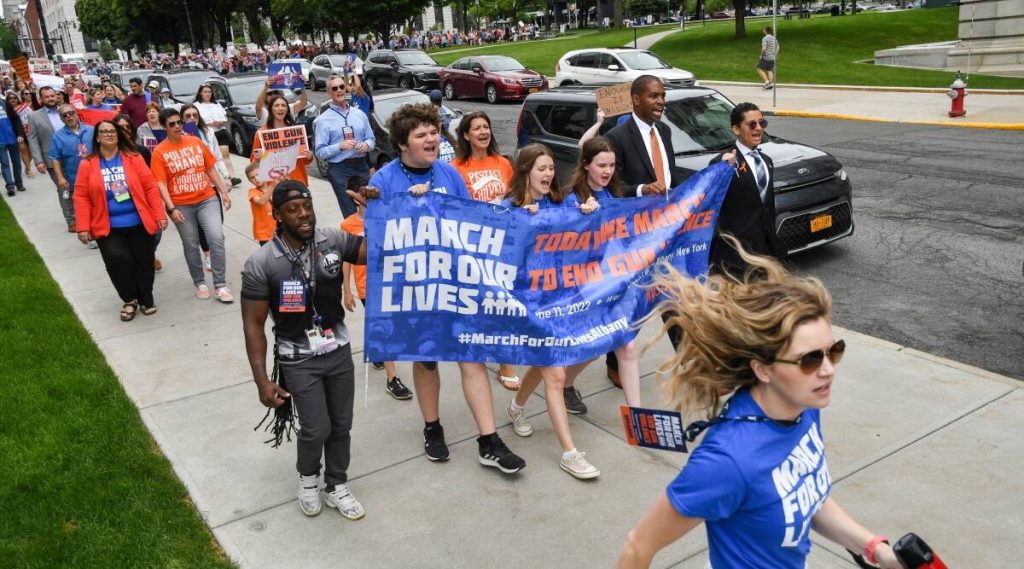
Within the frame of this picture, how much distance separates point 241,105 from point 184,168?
11.8 m

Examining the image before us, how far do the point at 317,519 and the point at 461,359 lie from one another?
114 centimetres

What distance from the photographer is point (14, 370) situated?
668 cm

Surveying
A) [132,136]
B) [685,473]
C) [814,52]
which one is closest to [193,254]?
[132,136]

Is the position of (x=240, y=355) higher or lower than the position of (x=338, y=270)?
lower

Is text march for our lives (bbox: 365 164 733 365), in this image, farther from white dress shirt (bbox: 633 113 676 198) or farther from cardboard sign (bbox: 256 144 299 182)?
cardboard sign (bbox: 256 144 299 182)

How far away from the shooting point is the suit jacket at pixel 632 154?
19.0 feet

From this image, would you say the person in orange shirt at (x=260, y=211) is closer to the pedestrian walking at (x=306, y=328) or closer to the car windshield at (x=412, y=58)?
the pedestrian walking at (x=306, y=328)

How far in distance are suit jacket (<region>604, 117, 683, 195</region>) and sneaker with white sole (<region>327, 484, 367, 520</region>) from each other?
8.82 feet

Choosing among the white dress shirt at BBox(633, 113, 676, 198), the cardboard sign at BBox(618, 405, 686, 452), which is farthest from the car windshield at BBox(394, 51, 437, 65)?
the cardboard sign at BBox(618, 405, 686, 452)

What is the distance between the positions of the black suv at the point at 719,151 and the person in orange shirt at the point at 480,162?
2198mm

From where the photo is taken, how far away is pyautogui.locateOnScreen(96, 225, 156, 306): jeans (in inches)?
314

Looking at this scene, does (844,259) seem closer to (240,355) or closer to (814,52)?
(240,355)

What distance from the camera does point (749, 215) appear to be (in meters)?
5.46

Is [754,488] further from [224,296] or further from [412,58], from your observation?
[412,58]
